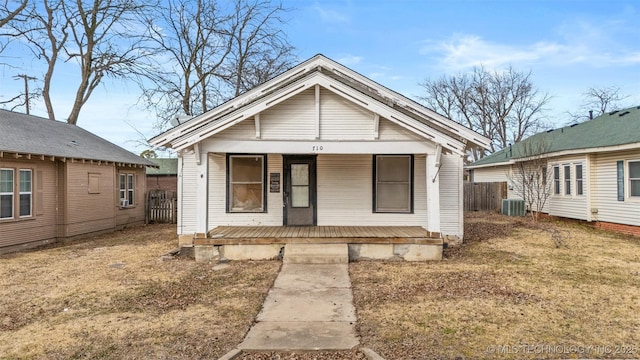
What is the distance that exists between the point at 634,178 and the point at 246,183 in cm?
1217

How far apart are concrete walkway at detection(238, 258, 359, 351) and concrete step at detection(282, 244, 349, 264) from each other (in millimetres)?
673

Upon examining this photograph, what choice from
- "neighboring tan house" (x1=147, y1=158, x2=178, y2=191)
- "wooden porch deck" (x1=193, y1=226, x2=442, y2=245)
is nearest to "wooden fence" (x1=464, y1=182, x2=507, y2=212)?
"wooden porch deck" (x1=193, y1=226, x2=442, y2=245)

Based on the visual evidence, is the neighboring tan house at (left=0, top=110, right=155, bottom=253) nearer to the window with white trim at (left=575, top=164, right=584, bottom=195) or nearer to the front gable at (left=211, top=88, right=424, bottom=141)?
the front gable at (left=211, top=88, right=424, bottom=141)

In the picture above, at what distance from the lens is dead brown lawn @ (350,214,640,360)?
12.8 ft

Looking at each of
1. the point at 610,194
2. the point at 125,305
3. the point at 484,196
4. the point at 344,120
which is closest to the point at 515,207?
the point at 484,196

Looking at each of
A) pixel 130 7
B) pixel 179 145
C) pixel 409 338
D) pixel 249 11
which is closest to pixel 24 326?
pixel 179 145

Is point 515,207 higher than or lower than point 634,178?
lower

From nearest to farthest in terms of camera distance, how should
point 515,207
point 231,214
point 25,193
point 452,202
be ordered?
point 452,202, point 231,214, point 25,193, point 515,207

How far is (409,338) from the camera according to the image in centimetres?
411

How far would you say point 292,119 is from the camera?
847cm

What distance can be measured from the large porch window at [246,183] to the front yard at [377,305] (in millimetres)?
2539

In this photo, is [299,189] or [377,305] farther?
[299,189]

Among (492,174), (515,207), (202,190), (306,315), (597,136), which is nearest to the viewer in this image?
(306,315)

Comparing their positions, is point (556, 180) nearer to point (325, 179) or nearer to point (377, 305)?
point (325, 179)
